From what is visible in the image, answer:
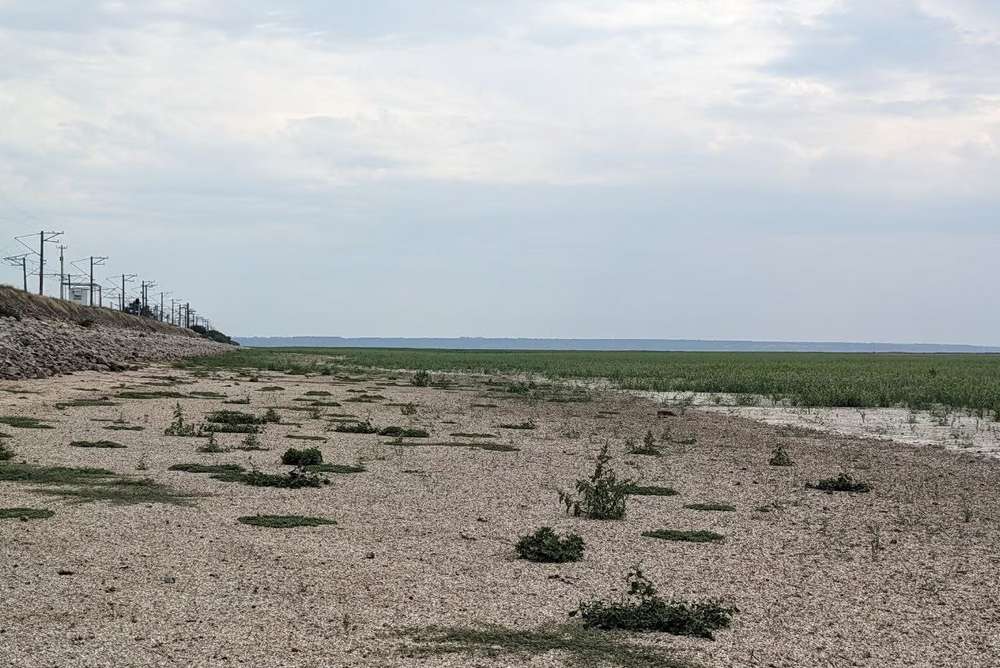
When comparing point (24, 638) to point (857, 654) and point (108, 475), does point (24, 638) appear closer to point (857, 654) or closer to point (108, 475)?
point (857, 654)

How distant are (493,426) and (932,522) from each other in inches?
523

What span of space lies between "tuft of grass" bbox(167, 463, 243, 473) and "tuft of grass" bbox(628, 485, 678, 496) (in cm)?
547

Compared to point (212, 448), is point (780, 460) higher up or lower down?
lower down

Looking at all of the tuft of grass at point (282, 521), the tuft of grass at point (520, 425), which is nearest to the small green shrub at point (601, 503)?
the tuft of grass at point (282, 521)

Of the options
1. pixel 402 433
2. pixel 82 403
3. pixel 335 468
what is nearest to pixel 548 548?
pixel 335 468

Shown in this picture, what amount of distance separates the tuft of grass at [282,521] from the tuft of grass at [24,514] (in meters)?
1.91

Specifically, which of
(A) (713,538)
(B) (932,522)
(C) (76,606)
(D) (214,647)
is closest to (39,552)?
(C) (76,606)

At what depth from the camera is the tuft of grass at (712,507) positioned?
519 inches

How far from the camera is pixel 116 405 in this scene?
25.7m

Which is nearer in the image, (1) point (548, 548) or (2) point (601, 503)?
(1) point (548, 548)

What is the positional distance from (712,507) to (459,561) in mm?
4707

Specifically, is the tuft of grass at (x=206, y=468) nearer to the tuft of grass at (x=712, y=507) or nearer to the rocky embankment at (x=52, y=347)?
the tuft of grass at (x=712, y=507)

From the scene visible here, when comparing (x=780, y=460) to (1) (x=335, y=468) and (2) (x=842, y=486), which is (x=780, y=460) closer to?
(2) (x=842, y=486)

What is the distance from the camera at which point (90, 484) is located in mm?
13023
